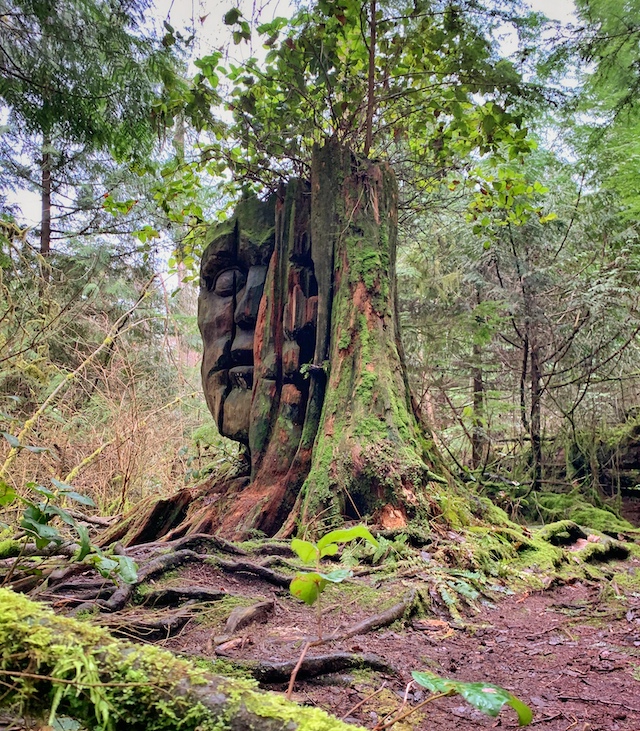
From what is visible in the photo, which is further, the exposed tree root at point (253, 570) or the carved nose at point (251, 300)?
the carved nose at point (251, 300)

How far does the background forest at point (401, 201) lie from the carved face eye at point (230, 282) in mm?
961

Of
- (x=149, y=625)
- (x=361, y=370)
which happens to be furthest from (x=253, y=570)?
(x=361, y=370)

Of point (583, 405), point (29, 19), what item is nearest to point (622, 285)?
point (583, 405)

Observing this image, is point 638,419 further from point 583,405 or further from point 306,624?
point 306,624

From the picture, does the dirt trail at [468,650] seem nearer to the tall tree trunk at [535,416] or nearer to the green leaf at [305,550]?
the green leaf at [305,550]

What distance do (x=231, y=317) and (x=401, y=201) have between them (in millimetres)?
3346

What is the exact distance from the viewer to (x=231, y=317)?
6.74 meters

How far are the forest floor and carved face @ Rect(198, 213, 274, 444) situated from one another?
3.39 meters

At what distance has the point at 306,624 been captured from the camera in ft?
8.69

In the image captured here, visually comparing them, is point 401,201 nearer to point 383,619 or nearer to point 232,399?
point 232,399

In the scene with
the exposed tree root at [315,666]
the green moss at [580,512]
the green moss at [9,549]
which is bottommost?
the green moss at [580,512]

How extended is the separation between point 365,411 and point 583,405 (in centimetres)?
688

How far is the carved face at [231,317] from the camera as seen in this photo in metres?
6.48

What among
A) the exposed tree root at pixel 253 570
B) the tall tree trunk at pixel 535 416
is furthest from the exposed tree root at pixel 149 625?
the tall tree trunk at pixel 535 416
